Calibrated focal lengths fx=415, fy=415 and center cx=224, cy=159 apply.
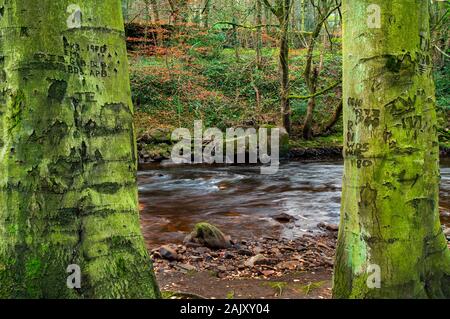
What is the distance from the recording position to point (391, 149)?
2.29 metres

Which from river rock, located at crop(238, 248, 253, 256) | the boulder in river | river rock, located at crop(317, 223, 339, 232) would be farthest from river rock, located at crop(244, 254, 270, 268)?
river rock, located at crop(317, 223, 339, 232)

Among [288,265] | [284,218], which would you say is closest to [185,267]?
[288,265]

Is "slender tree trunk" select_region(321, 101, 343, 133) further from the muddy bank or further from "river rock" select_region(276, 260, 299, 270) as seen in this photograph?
"river rock" select_region(276, 260, 299, 270)

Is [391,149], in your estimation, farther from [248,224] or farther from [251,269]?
[248,224]

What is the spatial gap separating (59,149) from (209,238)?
3.90m

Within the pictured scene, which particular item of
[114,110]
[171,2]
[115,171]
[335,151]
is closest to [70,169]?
[115,171]

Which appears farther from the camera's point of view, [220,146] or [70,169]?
[220,146]

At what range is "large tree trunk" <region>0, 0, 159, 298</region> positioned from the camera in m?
2.04

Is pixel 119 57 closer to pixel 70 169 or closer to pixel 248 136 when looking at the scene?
pixel 70 169

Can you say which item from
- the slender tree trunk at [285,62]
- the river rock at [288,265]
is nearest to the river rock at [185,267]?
the river rock at [288,265]

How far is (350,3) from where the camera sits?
7.82ft

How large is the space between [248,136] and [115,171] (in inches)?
497

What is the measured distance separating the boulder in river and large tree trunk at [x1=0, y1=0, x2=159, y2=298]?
3.54 m

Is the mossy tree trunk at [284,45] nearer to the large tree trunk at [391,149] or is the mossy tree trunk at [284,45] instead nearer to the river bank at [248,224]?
the river bank at [248,224]
